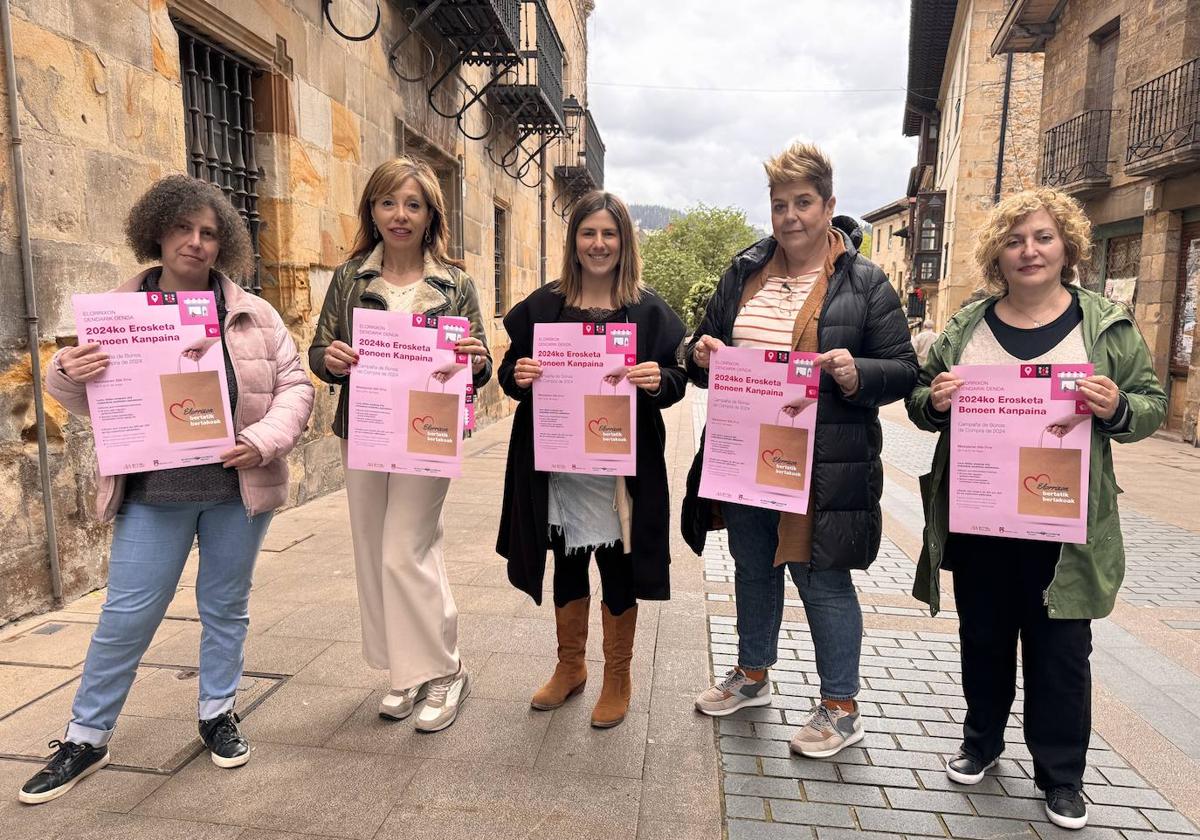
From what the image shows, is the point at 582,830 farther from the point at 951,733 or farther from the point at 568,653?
the point at 951,733

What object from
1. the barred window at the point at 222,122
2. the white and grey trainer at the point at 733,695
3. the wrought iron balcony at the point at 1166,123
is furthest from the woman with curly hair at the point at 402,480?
the wrought iron balcony at the point at 1166,123

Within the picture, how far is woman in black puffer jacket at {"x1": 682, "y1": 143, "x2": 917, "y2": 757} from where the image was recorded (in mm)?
2533

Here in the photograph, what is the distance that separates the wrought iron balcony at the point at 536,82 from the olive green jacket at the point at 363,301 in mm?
9035

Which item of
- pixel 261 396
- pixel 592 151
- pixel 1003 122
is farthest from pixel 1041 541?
pixel 1003 122

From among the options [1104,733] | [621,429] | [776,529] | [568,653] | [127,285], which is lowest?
[1104,733]

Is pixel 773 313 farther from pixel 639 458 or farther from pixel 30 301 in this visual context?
pixel 30 301

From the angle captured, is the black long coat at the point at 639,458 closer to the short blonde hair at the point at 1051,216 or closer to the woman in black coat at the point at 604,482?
the woman in black coat at the point at 604,482

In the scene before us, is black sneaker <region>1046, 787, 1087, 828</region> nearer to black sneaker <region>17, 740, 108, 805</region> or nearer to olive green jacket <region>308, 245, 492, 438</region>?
olive green jacket <region>308, 245, 492, 438</region>

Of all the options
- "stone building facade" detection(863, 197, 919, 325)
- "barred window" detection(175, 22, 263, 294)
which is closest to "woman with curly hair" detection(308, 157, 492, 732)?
"barred window" detection(175, 22, 263, 294)

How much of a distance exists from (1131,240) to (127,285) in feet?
49.9

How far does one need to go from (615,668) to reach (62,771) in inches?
71.2

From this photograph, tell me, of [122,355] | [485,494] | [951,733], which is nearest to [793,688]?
[951,733]

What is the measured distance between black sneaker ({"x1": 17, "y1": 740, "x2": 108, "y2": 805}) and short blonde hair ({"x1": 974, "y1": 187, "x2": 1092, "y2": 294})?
130 inches

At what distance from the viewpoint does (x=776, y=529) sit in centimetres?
282
